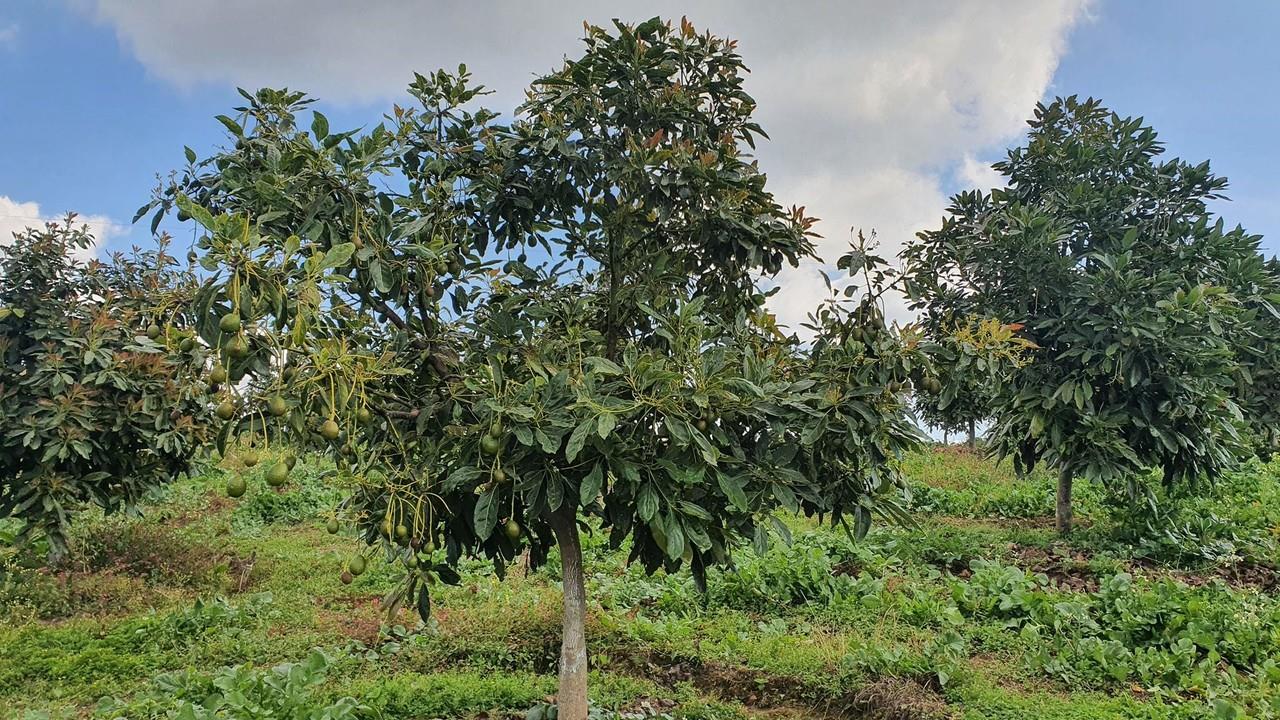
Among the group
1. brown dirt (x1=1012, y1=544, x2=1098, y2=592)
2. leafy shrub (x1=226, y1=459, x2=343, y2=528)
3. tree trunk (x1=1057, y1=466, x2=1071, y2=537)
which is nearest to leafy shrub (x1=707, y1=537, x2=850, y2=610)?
brown dirt (x1=1012, y1=544, x2=1098, y2=592)

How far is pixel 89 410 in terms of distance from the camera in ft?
17.3

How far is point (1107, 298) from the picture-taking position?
584cm

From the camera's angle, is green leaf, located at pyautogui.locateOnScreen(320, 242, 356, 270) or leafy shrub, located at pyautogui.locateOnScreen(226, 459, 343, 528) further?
leafy shrub, located at pyautogui.locateOnScreen(226, 459, 343, 528)

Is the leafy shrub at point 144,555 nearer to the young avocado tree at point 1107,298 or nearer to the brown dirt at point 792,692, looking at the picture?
the brown dirt at point 792,692

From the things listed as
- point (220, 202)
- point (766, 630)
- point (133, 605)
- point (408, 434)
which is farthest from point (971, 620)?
point (133, 605)

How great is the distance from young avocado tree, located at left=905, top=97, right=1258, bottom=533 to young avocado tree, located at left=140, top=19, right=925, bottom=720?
2.85m

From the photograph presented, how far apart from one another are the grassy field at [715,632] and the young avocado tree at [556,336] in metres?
1.08

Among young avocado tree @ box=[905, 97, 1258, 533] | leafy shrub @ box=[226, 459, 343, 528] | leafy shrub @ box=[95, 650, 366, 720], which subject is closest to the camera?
leafy shrub @ box=[95, 650, 366, 720]

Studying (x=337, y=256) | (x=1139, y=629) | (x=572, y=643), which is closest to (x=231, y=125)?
(x=337, y=256)

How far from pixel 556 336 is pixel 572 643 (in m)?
1.21

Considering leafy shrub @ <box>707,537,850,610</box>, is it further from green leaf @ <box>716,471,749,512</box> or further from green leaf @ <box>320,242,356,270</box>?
green leaf @ <box>320,242,356,270</box>

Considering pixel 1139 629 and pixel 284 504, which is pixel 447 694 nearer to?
pixel 1139 629

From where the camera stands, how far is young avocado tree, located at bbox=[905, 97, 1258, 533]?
228 inches

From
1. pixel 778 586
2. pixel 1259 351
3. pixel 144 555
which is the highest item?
pixel 1259 351
